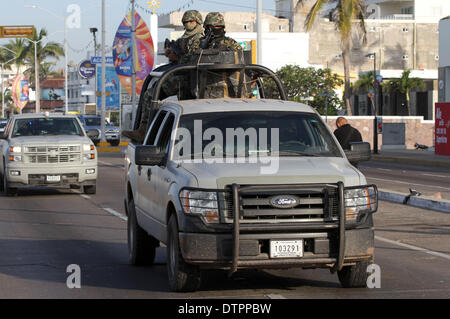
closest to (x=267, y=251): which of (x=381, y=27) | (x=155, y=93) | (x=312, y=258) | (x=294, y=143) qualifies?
(x=312, y=258)

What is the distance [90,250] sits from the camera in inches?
502

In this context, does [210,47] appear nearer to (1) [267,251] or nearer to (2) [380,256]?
(2) [380,256]

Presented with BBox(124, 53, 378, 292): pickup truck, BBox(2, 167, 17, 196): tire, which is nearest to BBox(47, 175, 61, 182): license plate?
BBox(2, 167, 17, 196): tire

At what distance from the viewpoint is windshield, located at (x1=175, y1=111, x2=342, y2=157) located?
382 inches

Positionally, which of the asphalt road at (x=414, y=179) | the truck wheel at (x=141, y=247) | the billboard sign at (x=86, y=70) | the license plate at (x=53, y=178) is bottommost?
the asphalt road at (x=414, y=179)

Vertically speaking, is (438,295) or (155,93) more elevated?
(155,93)

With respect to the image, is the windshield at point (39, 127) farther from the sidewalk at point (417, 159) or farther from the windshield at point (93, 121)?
the windshield at point (93, 121)

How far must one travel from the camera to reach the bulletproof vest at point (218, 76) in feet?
40.0

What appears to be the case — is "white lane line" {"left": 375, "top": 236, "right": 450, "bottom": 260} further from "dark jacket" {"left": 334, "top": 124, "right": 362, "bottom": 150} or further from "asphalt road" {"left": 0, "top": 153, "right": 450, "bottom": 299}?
"dark jacket" {"left": 334, "top": 124, "right": 362, "bottom": 150}

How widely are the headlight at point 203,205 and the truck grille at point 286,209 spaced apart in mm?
83

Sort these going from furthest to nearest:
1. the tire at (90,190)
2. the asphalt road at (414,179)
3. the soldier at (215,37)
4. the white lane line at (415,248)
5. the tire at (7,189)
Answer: the asphalt road at (414,179)
the tire at (90,190)
the tire at (7,189)
the soldier at (215,37)
the white lane line at (415,248)

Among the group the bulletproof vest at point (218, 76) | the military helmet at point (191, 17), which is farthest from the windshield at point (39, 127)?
the bulletproof vest at point (218, 76)

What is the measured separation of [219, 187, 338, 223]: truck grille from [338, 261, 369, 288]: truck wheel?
83 centimetres

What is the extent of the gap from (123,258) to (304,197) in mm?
4110
